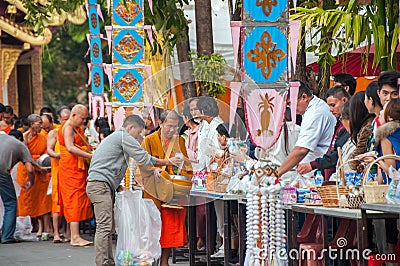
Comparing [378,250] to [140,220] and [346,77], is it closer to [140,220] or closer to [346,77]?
[346,77]

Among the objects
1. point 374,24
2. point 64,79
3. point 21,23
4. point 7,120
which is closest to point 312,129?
point 374,24

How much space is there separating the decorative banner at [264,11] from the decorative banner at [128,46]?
3.97 m

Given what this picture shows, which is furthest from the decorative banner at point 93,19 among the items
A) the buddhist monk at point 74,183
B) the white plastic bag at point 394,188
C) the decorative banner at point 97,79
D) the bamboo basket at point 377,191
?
the white plastic bag at point 394,188

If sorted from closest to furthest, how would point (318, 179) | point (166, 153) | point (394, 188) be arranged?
point (394, 188), point (318, 179), point (166, 153)

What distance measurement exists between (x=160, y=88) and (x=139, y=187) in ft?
4.00

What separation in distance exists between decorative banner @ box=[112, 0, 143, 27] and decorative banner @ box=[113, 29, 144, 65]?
0.33 feet

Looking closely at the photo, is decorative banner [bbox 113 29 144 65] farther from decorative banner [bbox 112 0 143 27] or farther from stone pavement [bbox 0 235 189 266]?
stone pavement [bbox 0 235 189 266]

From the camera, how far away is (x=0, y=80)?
19.8 metres

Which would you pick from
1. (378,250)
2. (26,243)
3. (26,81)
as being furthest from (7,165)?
(26,81)

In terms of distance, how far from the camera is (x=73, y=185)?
12.1 metres

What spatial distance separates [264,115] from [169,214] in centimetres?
263

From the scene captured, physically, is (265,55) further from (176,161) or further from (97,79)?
(97,79)

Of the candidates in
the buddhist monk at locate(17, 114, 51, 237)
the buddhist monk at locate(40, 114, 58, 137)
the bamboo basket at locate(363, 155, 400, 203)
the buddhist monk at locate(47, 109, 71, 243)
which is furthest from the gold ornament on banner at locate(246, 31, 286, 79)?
the buddhist monk at locate(40, 114, 58, 137)

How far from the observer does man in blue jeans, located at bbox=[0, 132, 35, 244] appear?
12.5 m
